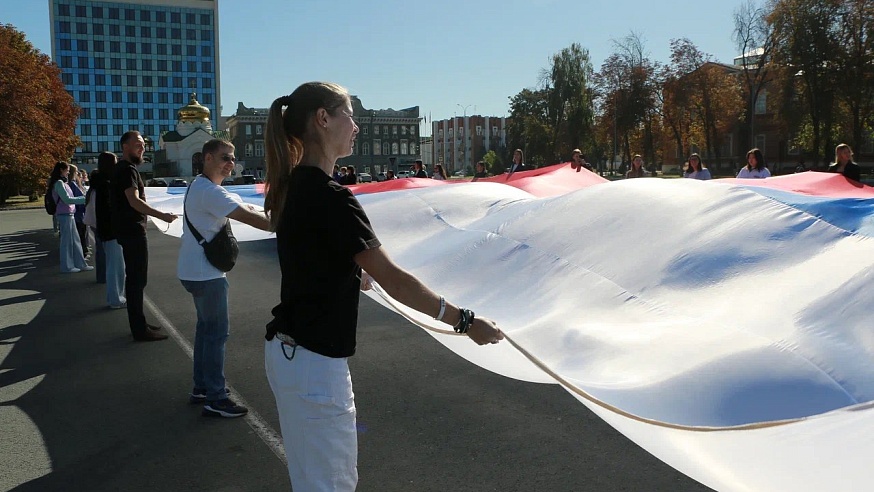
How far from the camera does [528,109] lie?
3949 inches

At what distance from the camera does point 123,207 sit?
7172 mm

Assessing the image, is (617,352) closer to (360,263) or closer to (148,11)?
(360,263)

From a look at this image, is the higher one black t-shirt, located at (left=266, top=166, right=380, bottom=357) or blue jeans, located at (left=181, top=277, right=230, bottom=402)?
black t-shirt, located at (left=266, top=166, right=380, bottom=357)

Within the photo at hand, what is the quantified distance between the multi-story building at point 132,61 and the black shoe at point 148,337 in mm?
119975

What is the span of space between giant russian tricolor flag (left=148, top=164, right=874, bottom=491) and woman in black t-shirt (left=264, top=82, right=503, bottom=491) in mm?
580

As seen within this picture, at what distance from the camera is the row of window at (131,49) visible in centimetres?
11350

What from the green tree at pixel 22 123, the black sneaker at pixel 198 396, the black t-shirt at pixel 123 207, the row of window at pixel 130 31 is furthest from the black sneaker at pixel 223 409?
the row of window at pixel 130 31

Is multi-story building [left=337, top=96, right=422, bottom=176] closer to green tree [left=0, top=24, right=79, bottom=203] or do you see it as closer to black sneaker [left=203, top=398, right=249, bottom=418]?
green tree [left=0, top=24, right=79, bottom=203]

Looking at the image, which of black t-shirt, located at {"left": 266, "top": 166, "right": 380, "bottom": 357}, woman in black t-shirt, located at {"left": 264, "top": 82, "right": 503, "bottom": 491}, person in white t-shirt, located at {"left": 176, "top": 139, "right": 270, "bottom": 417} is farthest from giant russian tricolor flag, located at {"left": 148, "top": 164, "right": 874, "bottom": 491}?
person in white t-shirt, located at {"left": 176, "top": 139, "right": 270, "bottom": 417}

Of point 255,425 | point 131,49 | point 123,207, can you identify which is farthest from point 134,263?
point 131,49

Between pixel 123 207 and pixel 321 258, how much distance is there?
18.4 feet

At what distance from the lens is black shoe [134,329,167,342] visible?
25.2ft

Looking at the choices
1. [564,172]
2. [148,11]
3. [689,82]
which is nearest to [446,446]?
[564,172]

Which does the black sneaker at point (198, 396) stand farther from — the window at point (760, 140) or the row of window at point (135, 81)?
the row of window at point (135, 81)
